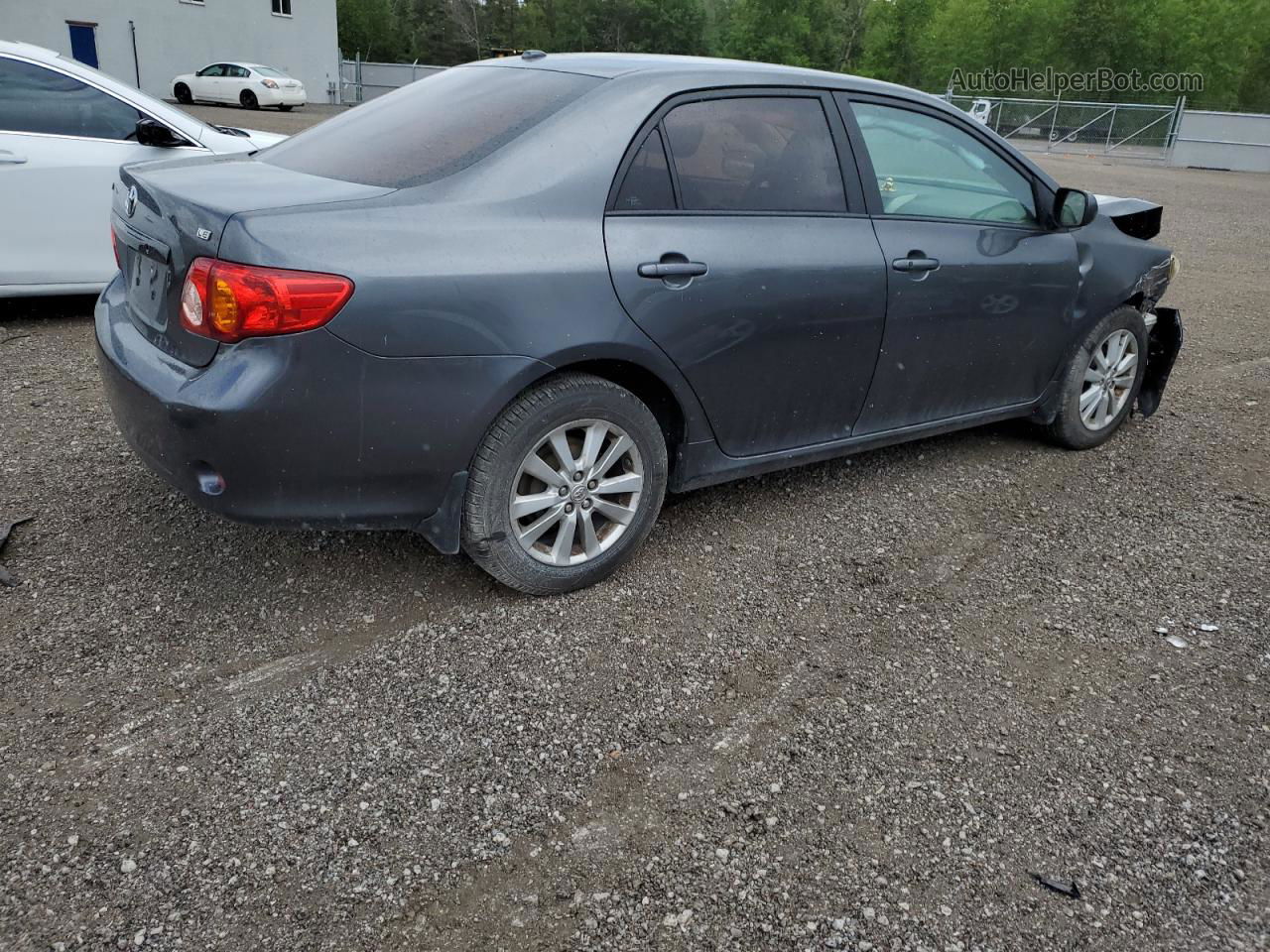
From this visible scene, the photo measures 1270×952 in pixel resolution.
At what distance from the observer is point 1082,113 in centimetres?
3375

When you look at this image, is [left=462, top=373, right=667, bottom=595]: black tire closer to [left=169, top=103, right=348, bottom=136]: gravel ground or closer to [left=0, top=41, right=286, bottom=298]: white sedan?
[left=0, top=41, right=286, bottom=298]: white sedan

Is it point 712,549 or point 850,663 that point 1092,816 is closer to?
point 850,663

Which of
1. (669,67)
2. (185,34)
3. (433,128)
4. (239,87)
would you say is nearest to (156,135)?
(433,128)

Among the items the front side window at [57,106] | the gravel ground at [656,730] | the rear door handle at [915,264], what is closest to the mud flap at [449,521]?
the gravel ground at [656,730]

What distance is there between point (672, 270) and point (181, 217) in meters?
1.45

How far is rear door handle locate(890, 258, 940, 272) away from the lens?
153 inches

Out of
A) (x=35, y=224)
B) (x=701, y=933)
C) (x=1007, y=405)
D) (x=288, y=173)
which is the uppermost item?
(x=288, y=173)

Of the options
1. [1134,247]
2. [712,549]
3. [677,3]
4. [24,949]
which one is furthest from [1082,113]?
[677,3]

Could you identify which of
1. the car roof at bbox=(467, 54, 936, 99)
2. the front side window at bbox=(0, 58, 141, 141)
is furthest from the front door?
the front side window at bbox=(0, 58, 141, 141)

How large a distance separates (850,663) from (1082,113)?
35730 millimetres

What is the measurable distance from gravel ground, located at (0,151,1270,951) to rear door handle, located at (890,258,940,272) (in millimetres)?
993

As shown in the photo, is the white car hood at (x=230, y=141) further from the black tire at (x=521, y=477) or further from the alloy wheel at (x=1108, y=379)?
the alloy wheel at (x=1108, y=379)

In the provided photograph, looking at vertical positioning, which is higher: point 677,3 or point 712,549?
point 677,3

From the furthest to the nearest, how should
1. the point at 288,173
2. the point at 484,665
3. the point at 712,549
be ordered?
the point at 712,549, the point at 288,173, the point at 484,665
